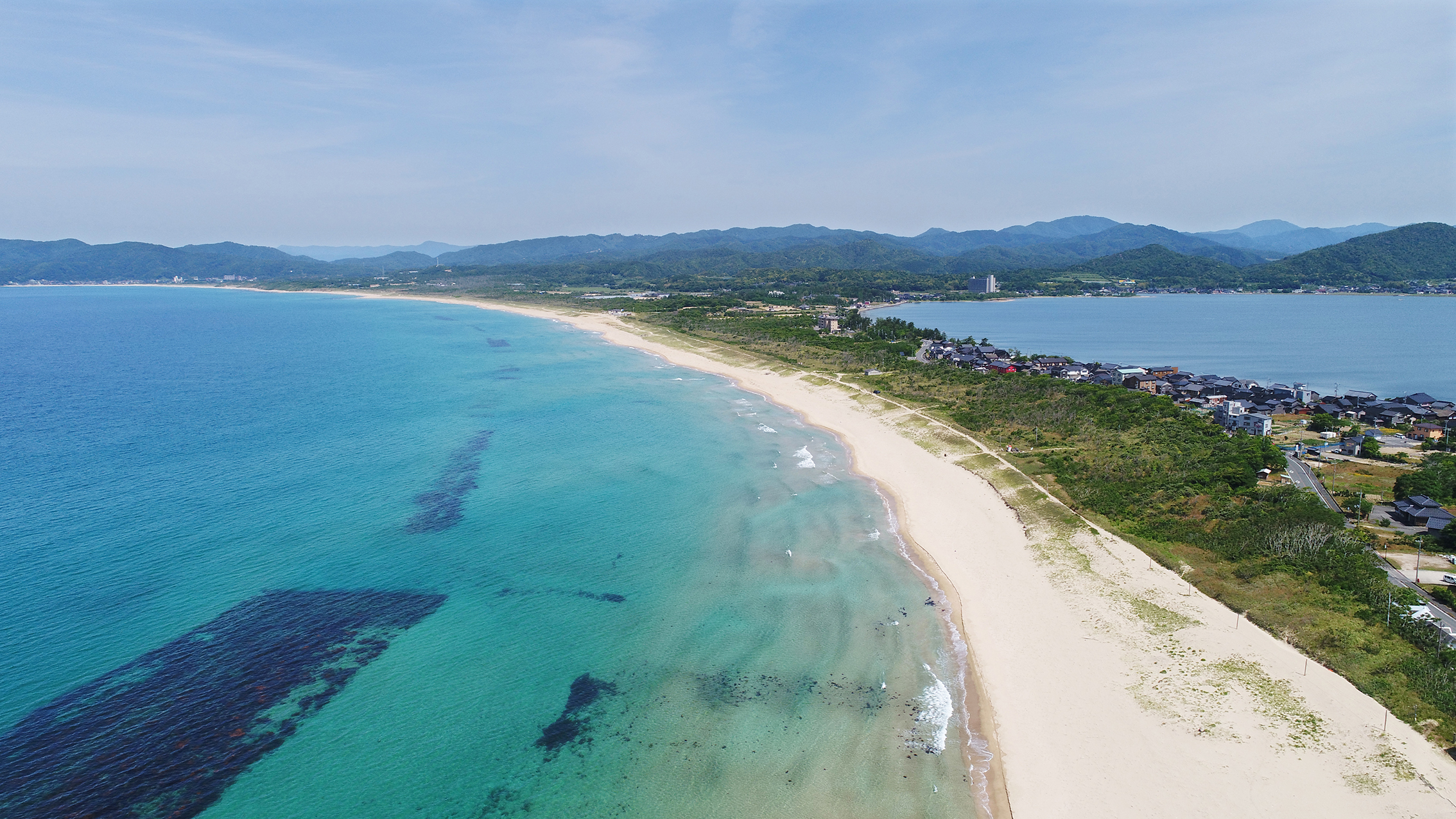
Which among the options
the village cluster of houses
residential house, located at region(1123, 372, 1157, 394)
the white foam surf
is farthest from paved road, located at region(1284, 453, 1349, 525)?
the white foam surf

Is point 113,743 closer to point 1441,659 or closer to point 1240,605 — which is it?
point 1240,605

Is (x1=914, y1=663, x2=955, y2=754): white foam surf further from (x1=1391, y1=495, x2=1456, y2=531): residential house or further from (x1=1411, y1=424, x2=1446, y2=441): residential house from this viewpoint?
(x1=1411, y1=424, x2=1446, y2=441): residential house

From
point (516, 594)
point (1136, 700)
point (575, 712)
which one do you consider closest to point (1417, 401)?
point (1136, 700)

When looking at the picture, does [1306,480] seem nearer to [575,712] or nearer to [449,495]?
[575,712]

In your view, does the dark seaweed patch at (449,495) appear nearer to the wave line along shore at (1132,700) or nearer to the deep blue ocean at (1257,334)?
the wave line along shore at (1132,700)

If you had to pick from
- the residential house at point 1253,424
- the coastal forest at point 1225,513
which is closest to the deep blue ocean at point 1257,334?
the residential house at point 1253,424

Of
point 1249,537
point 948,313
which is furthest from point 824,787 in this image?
point 948,313
